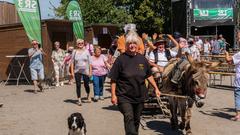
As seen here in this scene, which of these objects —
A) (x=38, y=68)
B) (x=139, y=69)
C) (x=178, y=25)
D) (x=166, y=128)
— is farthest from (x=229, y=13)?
(x=139, y=69)

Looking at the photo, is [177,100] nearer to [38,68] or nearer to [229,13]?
[38,68]

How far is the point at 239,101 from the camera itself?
424 inches

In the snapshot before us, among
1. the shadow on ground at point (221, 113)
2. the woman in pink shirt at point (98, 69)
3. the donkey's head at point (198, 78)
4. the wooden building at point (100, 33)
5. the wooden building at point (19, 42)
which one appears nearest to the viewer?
the donkey's head at point (198, 78)

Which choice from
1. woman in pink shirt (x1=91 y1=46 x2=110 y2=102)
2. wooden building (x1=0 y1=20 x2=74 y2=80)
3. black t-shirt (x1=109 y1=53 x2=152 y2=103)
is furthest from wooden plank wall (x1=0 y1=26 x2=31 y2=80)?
black t-shirt (x1=109 y1=53 x2=152 y2=103)

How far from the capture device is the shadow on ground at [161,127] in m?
9.39

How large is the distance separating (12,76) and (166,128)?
39.9ft

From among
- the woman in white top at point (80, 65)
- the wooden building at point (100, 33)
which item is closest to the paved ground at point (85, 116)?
the woman in white top at point (80, 65)

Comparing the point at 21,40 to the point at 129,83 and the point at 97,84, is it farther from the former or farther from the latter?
the point at 129,83

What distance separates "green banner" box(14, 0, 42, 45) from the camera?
17503 millimetres

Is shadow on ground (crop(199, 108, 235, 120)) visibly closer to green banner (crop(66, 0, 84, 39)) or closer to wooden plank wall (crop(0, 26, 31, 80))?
wooden plank wall (crop(0, 26, 31, 80))

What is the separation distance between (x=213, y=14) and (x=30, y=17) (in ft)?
60.0

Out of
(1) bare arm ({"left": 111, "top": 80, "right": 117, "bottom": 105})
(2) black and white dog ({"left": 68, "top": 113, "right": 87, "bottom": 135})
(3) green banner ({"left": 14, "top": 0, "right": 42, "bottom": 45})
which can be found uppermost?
(3) green banner ({"left": 14, "top": 0, "right": 42, "bottom": 45})

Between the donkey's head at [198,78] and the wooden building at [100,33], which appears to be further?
the wooden building at [100,33]

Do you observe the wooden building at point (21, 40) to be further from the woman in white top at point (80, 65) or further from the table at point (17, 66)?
the woman in white top at point (80, 65)
